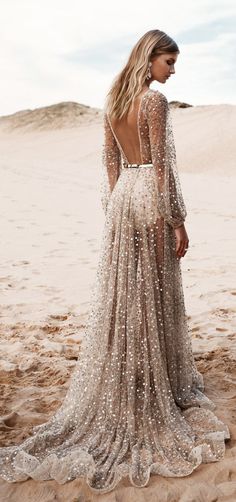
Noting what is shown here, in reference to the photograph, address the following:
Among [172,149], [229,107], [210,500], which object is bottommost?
[210,500]

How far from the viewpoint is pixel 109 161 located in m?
3.58

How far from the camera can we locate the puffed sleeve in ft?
11.5

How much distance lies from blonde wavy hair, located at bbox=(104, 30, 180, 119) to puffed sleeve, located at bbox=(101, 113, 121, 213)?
0.15 m

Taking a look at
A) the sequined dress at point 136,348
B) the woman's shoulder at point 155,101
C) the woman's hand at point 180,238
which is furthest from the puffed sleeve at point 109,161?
the woman's hand at point 180,238

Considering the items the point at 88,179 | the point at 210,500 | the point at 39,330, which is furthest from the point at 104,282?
the point at 88,179

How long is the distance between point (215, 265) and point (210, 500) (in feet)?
17.1

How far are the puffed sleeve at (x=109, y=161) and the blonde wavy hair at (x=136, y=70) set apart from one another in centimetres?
15

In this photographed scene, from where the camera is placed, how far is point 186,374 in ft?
12.3

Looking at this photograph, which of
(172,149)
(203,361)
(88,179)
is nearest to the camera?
(172,149)

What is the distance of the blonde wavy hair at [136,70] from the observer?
10.6 feet

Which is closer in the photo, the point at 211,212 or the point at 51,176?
the point at 211,212

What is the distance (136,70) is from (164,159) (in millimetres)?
468

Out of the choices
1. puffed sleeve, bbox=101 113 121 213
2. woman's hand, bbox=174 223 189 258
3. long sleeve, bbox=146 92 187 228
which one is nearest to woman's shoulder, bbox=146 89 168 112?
long sleeve, bbox=146 92 187 228

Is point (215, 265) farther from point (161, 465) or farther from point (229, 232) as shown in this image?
point (161, 465)
